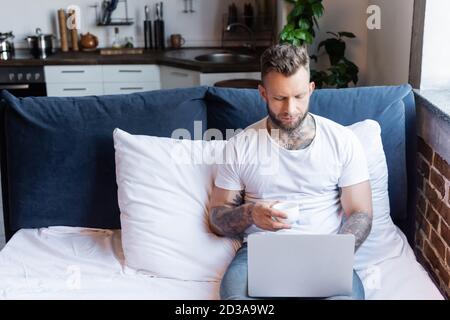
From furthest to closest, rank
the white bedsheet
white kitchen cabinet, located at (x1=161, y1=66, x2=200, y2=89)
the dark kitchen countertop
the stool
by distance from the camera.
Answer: white kitchen cabinet, located at (x1=161, y1=66, x2=200, y2=89)
the dark kitchen countertop
the stool
the white bedsheet

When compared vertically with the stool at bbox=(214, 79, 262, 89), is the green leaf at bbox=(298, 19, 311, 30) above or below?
above

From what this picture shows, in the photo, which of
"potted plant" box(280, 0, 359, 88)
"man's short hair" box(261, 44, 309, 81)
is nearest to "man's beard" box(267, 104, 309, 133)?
"man's short hair" box(261, 44, 309, 81)

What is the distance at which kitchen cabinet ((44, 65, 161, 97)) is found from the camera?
13.4 feet

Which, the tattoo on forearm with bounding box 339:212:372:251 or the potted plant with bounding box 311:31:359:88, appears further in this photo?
the potted plant with bounding box 311:31:359:88

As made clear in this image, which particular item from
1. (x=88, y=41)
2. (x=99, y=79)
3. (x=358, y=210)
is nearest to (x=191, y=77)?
(x=99, y=79)

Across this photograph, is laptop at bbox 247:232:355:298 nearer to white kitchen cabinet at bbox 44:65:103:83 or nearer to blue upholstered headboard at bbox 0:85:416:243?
blue upholstered headboard at bbox 0:85:416:243

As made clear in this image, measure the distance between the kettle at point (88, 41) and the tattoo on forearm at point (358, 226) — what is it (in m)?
3.22

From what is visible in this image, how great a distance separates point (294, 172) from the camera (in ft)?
5.80

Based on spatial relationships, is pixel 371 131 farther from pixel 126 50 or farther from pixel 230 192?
pixel 126 50

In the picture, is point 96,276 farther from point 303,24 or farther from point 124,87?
point 124,87

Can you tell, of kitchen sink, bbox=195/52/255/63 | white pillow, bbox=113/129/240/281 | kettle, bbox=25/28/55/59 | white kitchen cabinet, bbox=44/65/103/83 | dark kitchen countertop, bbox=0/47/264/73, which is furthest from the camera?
kettle, bbox=25/28/55/59

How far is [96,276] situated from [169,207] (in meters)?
0.31

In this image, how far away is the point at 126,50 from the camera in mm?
4418

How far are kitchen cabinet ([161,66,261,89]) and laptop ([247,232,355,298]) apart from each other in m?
2.36
